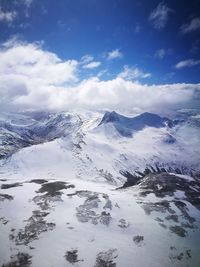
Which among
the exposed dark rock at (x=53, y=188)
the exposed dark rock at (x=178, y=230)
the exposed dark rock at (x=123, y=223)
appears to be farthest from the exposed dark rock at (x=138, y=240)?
the exposed dark rock at (x=53, y=188)

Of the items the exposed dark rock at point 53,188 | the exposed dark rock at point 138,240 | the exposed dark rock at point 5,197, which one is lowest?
the exposed dark rock at point 138,240

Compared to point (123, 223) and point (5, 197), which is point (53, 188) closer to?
point (5, 197)

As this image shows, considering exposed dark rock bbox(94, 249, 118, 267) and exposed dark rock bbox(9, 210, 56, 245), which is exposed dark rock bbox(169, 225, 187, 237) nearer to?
exposed dark rock bbox(94, 249, 118, 267)

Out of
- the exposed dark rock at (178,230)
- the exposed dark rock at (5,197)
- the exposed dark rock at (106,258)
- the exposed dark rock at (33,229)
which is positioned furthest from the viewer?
the exposed dark rock at (5,197)

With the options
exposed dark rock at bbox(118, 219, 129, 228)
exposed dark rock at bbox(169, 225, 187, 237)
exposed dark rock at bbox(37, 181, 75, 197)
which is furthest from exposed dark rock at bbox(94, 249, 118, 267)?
exposed dark rock at bbox(37, 181, 75, 197)

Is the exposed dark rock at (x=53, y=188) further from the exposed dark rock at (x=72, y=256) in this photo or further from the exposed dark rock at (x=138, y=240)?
the exposed dark rock at (x=138, y=240)

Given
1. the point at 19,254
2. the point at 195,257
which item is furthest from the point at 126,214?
the point at 19,254

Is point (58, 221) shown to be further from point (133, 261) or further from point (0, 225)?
point (133, 261)

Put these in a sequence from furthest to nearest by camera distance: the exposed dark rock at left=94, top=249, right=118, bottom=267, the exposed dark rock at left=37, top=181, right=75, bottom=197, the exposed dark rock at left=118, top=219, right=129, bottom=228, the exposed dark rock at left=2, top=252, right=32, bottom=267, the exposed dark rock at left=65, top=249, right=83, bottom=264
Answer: the exposed dark rock at left=37, top=181, right=75, bottom=197 → the exposed dark rock at left=118, top=219, right=129, bottom=228 → the exposed dark rock at left=65, top=249, right=83, bottom=264 → the exposed dark rock at left=94, top=249, right=118, bottom=267 → the exposed dark rock at left=2, top=252, right=32, bottom=267

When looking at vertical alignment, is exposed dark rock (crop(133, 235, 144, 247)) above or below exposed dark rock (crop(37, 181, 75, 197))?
below

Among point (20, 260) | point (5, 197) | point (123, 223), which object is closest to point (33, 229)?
point (20, 260)

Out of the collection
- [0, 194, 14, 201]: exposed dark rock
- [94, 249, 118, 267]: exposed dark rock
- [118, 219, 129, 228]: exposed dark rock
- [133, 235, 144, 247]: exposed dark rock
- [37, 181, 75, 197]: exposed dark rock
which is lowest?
[94, 249, 118, 267]: exposed dark rock

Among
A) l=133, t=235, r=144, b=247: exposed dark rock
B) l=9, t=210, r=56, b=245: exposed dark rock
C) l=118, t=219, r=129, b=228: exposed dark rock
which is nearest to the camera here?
l=9, t=210, r=56, b=245: exposed dark rock
